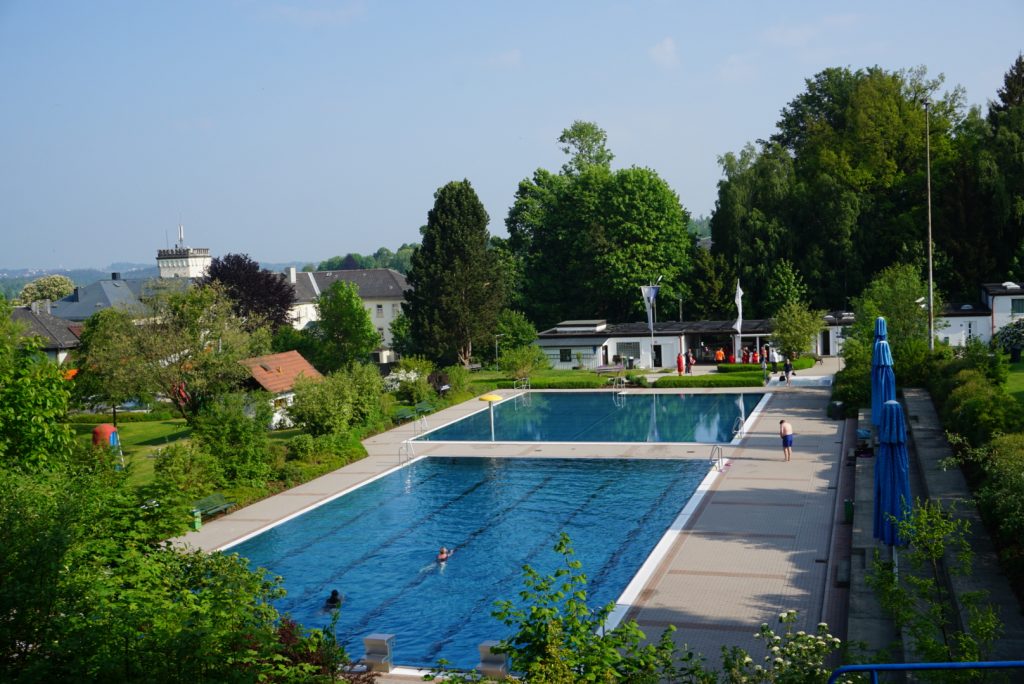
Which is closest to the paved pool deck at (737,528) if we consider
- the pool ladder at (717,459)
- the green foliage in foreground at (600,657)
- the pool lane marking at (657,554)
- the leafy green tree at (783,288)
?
the pool lane marking at (657,554)

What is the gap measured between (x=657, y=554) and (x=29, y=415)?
14.6 meters

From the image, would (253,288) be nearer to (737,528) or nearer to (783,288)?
(783,288)

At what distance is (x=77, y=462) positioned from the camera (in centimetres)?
2219

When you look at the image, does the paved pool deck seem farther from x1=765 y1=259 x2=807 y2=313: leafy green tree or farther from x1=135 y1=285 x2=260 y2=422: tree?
x1=765 y1=259 x2=807 y2=313: leafy green tree

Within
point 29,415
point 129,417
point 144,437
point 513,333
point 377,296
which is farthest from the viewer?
point 377,296

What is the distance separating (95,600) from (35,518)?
223 centimetres

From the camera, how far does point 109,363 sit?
31.5 m

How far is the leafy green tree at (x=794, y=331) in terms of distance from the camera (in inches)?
1734

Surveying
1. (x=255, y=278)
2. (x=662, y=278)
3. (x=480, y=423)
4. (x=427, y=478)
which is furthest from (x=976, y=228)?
(x=255, y=278)

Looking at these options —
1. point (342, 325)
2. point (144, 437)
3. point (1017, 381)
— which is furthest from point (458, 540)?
point (342, 325)

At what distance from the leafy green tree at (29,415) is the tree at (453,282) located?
102ft

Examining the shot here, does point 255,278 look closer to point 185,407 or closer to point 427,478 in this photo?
point 185,407

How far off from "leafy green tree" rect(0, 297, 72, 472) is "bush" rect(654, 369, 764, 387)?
2918 centimetres

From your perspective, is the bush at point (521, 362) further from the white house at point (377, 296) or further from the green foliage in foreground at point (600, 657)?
the green foliage in foreground at point (600, 657)
